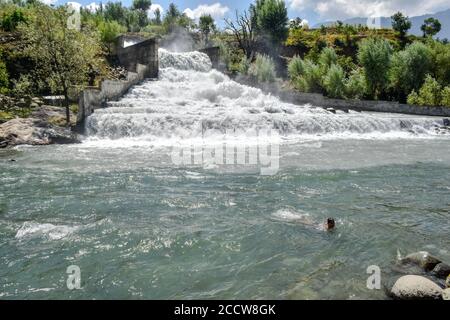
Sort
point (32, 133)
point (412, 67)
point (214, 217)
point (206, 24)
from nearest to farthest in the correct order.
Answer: point (214, 217) → point (32, 133) → point (412, 67) → point (206, 24)

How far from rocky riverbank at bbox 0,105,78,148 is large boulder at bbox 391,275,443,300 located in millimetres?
23077

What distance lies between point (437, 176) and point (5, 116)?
2712 centimetres

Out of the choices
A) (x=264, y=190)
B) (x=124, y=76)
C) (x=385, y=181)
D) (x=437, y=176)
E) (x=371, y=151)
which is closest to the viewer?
(x=264, y=190)

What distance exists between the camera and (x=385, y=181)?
16.0 meters

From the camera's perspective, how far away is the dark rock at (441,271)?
26.4ft

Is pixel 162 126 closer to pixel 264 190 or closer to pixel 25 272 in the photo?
pixel 264 190

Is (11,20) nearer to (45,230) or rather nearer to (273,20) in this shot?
(273,20)

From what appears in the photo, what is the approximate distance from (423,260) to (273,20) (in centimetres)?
6629

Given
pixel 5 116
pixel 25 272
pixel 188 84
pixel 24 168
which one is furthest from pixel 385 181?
pixel 188 84

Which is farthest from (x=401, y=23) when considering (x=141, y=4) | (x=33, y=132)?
(x=141, y=4)

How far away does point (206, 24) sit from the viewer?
302 feet

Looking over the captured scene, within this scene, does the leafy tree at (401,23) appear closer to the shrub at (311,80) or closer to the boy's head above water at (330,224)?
the shrub at (311,80)

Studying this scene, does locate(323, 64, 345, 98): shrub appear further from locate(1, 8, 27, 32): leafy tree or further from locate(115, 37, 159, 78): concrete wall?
locate(1, 8, 27, 32): leafy tree

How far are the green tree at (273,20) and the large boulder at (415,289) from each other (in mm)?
67076
